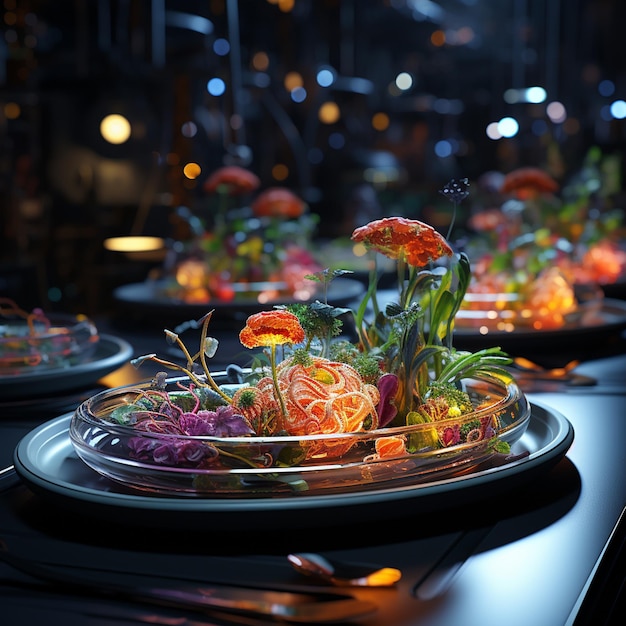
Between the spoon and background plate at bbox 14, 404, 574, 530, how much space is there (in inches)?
1.6

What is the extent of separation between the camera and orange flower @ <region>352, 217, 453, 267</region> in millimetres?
958

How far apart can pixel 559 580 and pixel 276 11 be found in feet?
16.2

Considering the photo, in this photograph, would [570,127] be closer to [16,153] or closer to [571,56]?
[571,56]

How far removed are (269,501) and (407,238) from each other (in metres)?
0.36

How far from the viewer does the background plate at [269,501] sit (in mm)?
699

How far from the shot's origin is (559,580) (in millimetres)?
648

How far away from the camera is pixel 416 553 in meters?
0.69

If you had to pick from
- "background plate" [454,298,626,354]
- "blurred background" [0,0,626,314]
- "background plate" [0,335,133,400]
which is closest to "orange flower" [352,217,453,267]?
"background plate" [0,335,133,400]

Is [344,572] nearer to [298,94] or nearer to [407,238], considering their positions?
[407,238]

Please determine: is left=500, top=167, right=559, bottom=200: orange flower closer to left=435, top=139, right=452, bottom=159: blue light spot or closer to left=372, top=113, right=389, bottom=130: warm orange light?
left=372, top=113, right=389, bottom=130: warm orange light

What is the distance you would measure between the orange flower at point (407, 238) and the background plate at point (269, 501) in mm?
234

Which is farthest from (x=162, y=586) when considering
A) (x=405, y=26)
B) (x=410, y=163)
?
(x=410, y=163)

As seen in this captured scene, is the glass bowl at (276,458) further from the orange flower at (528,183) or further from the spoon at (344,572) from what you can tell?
the orange flower at (528,183)

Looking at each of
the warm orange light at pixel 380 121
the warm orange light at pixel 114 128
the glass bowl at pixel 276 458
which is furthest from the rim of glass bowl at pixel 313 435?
the warm orange light at pixel 380 121
